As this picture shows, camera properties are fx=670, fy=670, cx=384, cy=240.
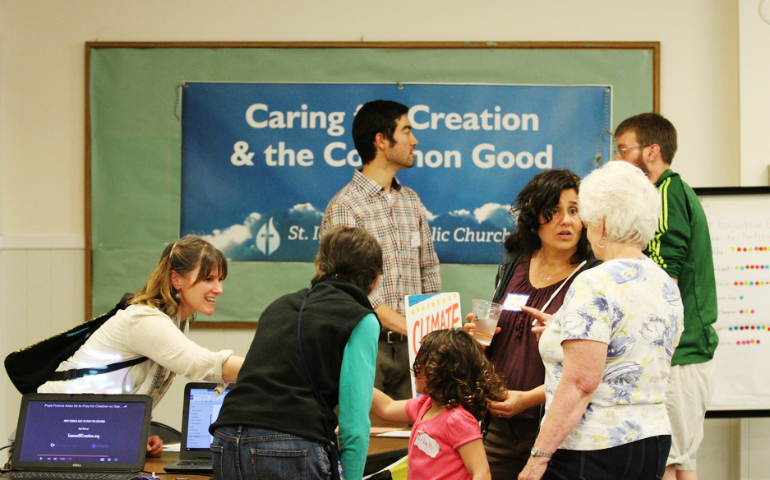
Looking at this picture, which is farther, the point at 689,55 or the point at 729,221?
the point at 689,55

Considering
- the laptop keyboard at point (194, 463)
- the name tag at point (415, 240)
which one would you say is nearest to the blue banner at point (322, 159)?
the name tag at point (415, 240)

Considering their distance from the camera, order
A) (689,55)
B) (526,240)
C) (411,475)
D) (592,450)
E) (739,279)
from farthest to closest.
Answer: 1. (689,55)
2. (739,279)
3. (526,240)
4. (411,475)
5. (592,450)

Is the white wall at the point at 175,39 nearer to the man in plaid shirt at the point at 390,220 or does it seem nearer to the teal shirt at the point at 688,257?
the man in plaid shirt at the point at 390,220

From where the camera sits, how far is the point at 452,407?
1.96m

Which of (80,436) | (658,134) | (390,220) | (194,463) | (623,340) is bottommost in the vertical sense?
(194,463)

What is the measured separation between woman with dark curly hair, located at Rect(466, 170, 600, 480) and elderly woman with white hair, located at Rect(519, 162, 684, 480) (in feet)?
1.13

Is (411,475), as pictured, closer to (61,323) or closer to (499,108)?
(499,108)

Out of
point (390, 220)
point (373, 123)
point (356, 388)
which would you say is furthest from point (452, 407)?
point (373, 123)

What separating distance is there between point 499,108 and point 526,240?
Result: 1.72m

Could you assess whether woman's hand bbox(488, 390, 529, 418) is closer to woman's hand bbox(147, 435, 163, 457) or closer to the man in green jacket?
the man in green jacket

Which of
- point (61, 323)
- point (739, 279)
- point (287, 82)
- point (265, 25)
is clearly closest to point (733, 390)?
point (739, 279)

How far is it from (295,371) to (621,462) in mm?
855

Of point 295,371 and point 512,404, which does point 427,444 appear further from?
point 295,371

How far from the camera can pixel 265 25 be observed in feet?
13.0
